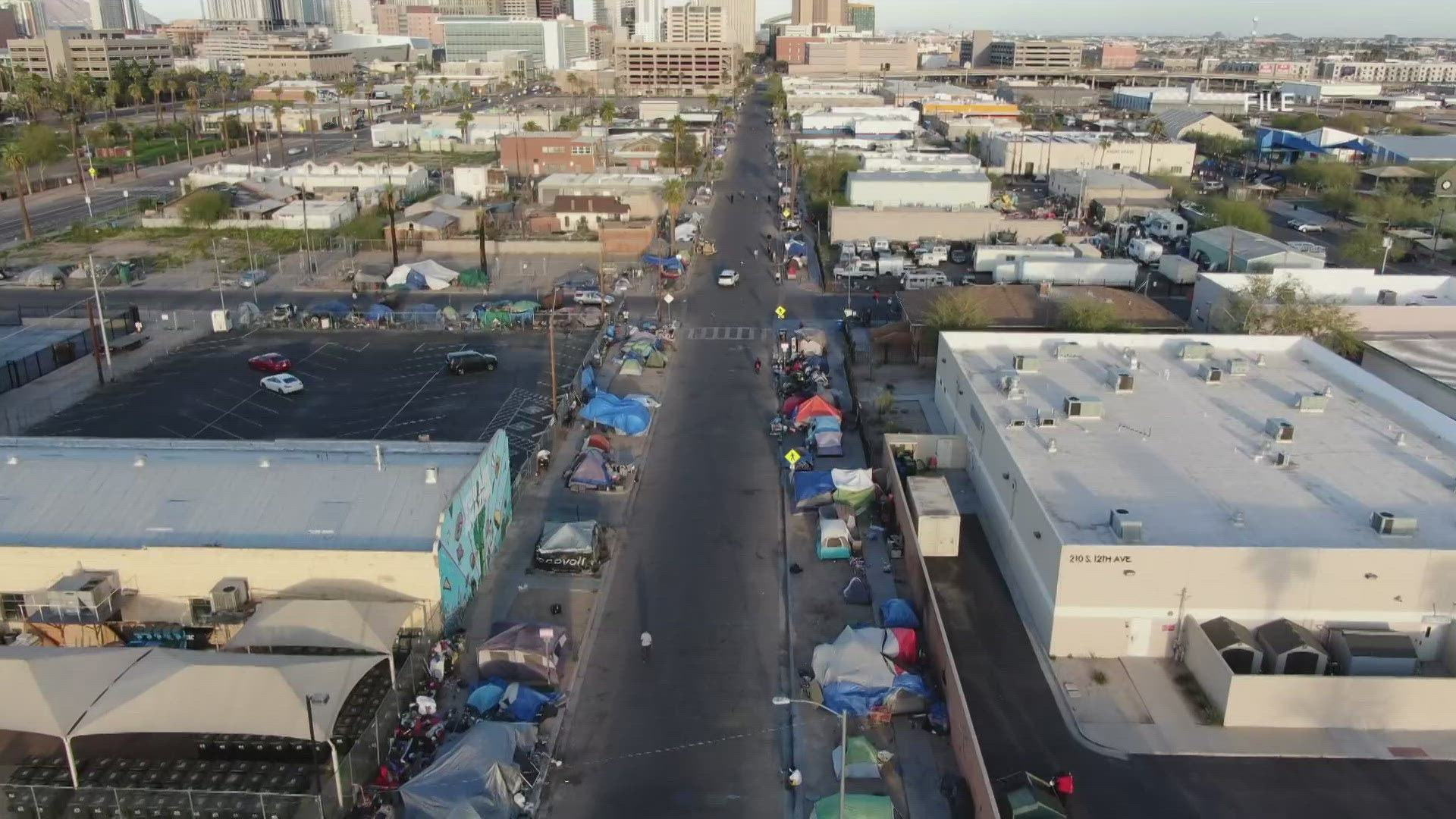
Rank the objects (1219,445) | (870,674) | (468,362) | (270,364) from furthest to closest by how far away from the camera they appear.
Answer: (468,362) < (270,364) < (1219,445) < (870,674)

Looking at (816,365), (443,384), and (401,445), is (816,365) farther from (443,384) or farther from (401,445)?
(401,445)

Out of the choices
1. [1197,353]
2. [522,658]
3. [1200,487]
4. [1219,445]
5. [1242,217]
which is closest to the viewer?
[522,658]

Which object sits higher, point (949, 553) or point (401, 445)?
point (401, 445)

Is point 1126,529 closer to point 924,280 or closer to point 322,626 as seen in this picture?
point 322,626

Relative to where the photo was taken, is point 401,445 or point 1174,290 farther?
point 1174,290

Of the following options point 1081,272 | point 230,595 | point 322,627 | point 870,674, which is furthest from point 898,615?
point 1081,272

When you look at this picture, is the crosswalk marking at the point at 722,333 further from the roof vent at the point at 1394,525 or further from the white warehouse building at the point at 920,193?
the roof vent at the point at 1394,525

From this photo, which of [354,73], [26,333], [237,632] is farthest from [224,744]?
[354,73]
